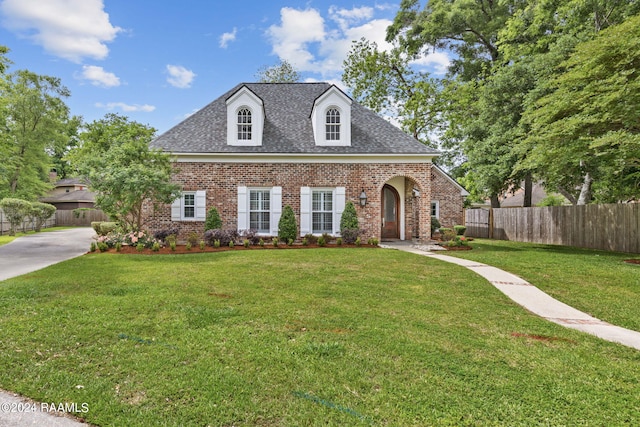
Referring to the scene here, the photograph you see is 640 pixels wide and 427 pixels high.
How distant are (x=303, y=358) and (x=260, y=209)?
35.5 ft

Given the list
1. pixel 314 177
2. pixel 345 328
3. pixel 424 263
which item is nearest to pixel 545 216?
pixel 424 263

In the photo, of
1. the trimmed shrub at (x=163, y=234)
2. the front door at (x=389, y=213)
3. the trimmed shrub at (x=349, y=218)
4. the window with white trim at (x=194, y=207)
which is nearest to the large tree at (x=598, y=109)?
the front door at (x=389, y=213)

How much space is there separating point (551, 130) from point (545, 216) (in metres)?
6.22

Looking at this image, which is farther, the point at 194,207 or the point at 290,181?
the point at 290,181

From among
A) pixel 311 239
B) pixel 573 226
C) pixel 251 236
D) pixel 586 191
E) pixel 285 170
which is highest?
pixel 285 170

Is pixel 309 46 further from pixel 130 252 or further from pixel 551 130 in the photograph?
pixel 130 252

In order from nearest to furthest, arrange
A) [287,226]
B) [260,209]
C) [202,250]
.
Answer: [202,250] < [287,226] < [260,209]

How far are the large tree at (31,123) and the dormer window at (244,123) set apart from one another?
2535 centimetres

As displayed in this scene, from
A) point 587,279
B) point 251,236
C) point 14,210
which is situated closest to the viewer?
point 587,279

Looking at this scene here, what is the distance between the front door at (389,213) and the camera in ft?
51.5

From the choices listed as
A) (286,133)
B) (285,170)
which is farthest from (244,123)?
(285,170)

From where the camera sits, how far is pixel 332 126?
14.0 metres

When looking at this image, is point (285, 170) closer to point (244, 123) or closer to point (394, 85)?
point (244, 123)

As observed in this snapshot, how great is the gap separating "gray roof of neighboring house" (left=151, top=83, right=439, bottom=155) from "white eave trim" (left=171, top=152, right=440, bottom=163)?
6.9 inches
